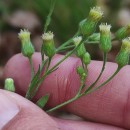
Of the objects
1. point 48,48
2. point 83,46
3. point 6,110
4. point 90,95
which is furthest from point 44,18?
point 6,110

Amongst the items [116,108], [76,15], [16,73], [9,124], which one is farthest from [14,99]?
[76,15]

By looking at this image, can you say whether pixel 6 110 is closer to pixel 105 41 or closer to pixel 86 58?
pixel 86 58

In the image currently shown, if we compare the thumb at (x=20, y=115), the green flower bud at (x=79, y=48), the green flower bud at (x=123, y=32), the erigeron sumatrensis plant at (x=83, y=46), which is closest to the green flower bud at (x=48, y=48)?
the erigeron sumatrensis plant at (x=83, y=46)

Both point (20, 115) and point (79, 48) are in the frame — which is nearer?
point (20, 115)

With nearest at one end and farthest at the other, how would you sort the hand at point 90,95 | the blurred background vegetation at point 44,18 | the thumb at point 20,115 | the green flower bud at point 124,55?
the thumb at point 20,115 → the green flower bud at point 124,55 → the hand at point 90,95 → the blurred background vegetation at point 44,18

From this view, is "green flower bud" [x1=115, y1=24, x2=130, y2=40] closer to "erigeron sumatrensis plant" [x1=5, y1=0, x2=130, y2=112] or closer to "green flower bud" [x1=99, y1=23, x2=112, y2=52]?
"erigeron sumatrensis plant" [x1=5, y1=0, x2=130, y2=112]

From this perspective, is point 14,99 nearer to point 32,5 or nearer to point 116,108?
point 116,108

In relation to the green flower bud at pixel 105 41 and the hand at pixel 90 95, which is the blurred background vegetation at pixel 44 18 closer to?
the hand at pixel 90 95
